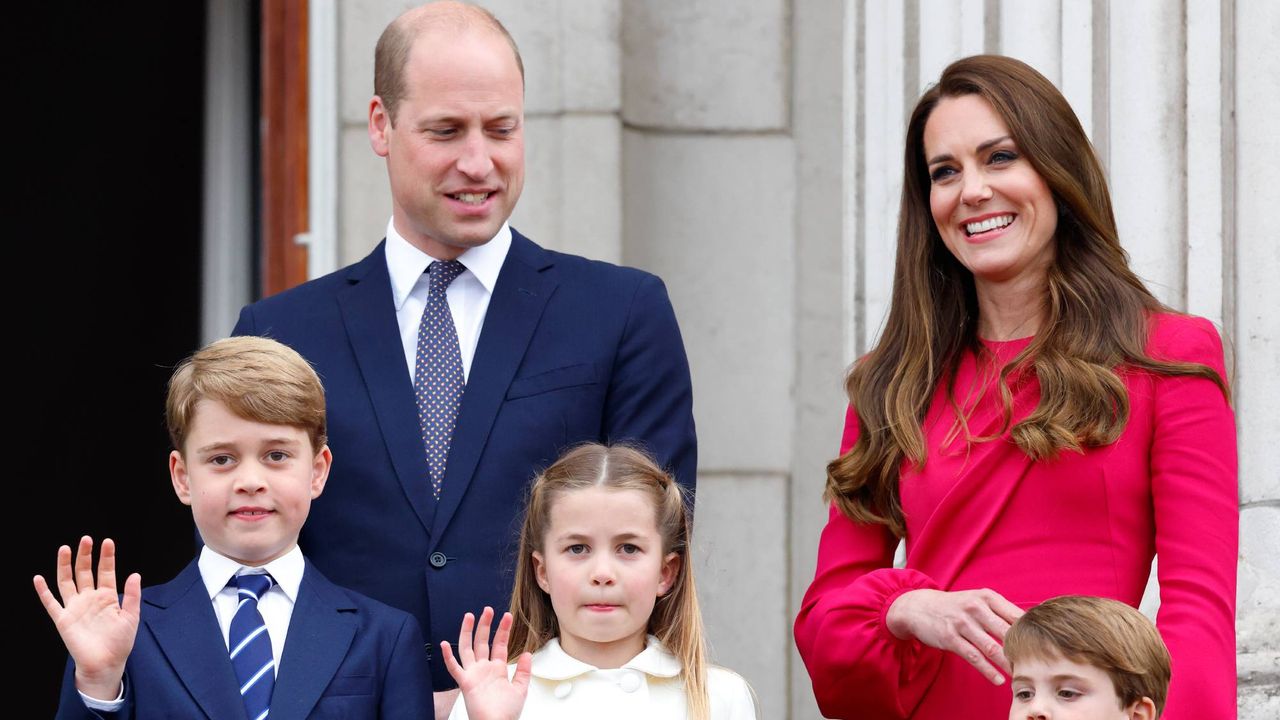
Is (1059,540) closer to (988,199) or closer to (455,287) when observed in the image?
(988,199)

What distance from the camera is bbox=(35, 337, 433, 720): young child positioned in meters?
2.70

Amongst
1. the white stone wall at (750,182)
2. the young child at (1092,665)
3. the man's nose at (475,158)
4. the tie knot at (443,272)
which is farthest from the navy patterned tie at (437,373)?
the white stone wall at (750,182)

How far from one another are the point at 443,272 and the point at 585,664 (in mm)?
771

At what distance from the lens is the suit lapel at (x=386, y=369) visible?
300 centimetres

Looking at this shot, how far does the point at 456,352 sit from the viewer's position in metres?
3.12

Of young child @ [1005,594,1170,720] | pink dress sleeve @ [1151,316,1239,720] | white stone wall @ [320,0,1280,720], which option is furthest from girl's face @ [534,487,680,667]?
white stone wall @ [320,0,1280,720]

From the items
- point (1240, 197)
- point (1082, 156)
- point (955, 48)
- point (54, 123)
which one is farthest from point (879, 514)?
point (54, 123)

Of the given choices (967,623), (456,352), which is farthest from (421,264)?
(967,623)

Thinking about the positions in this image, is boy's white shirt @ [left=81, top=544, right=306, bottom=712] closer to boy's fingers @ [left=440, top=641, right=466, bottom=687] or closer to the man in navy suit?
the man in navy suit

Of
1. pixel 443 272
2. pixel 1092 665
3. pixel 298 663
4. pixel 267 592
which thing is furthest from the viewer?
pixel 443 272

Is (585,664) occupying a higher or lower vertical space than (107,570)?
lower

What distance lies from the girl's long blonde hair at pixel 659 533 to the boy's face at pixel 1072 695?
0.58m

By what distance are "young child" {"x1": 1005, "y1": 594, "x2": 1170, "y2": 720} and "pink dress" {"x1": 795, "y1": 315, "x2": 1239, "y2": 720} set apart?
0.27ft

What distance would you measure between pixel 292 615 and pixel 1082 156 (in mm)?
1445
